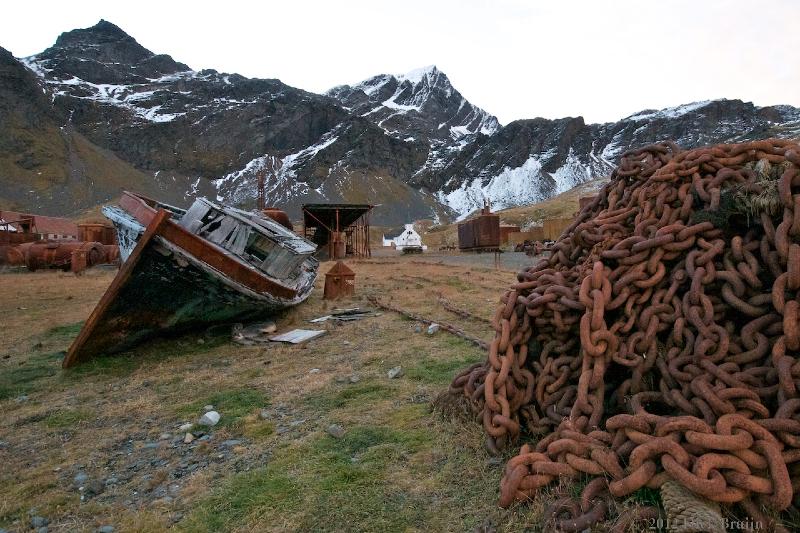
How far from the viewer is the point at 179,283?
7258mm

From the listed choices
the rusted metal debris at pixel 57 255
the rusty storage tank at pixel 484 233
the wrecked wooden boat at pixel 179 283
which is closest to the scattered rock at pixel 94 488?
the wrecked wooden boat at pixel 179 283

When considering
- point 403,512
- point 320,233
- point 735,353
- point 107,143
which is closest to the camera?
point 735,353

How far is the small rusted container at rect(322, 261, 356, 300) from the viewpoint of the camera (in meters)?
12.4

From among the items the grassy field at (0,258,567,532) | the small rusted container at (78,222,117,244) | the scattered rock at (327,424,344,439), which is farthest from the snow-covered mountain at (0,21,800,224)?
the scattered rock at (327,424,344,439)

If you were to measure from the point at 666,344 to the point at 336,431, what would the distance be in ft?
8.41

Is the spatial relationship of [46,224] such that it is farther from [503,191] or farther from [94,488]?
[503,191]

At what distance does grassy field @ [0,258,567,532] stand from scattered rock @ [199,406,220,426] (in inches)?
4.2

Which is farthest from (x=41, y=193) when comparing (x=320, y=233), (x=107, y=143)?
(x=320, y=233)

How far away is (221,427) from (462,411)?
2.31 meters

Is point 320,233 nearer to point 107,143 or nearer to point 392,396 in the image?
point 392,396

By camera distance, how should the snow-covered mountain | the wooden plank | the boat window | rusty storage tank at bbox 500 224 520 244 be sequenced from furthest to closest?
the snow-covered mountain → rusty storage tank at bbox 500 224 520 244 → the boat window → the wooden plank

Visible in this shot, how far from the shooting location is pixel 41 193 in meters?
88.5

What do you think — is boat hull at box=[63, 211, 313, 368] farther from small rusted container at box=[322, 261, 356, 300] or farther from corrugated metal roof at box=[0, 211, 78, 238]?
corrugated metal roof at box=[0, 211, 78, 238]

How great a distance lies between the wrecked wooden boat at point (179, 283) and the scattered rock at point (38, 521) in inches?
168
